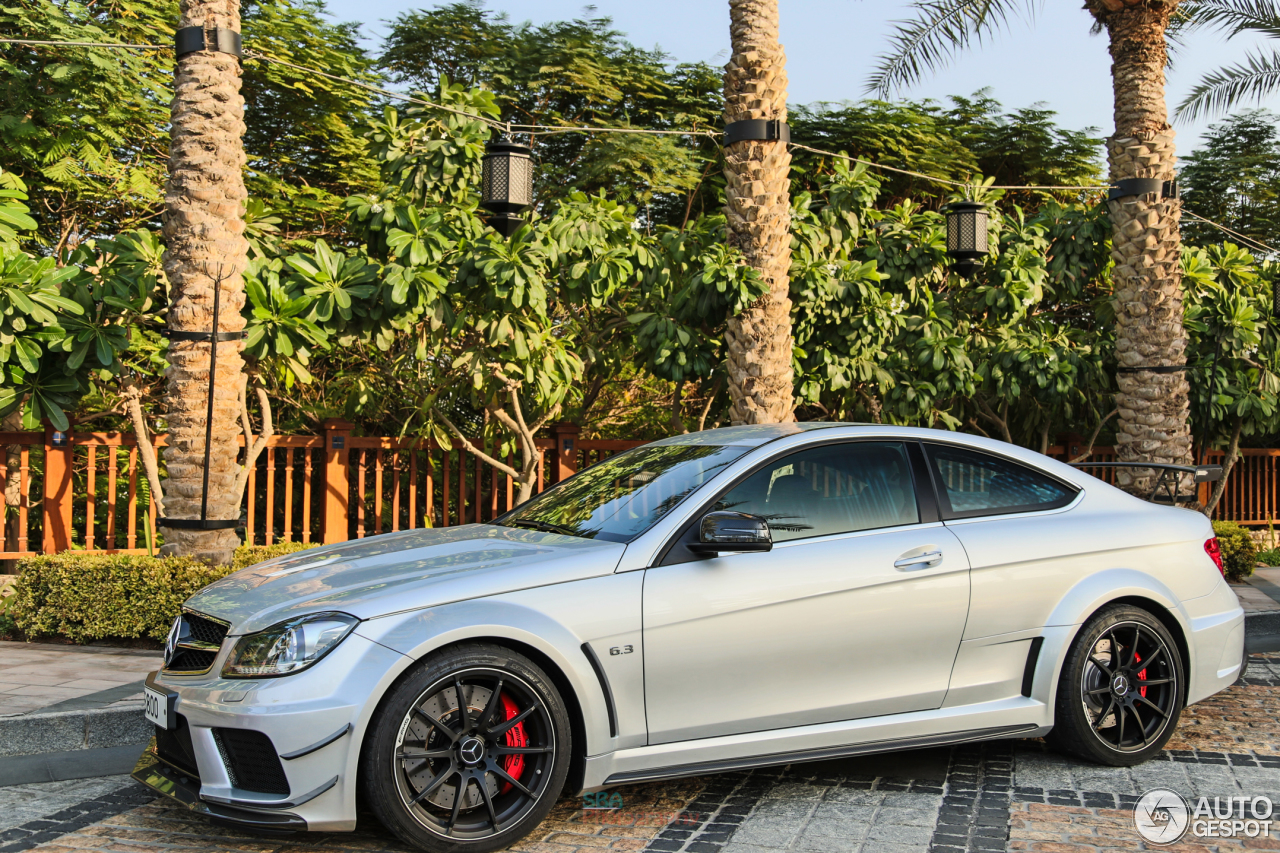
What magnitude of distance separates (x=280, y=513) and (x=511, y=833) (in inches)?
325

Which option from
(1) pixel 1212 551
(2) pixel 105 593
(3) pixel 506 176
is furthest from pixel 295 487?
(1) pixel 1212 551

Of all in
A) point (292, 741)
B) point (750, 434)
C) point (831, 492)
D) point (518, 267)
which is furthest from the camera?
point (518, 267)

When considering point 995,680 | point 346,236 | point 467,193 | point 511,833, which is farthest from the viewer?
point 346,236

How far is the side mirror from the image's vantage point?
12.7 ft

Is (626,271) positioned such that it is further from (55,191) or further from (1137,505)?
(55,191)

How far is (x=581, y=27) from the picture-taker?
19.1m

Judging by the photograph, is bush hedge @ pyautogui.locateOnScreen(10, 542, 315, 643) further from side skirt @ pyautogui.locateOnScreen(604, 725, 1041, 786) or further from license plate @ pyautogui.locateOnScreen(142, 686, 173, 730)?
side skirt @ pyautogui.locateOnScreen(604, 725, 1041, 786)

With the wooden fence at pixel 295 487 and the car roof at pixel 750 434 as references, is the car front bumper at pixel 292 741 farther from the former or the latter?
the wooden fence at pixel 295 487

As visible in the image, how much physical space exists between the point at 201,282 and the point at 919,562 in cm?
522

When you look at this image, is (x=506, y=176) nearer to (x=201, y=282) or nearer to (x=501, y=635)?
(x=201, y=282)

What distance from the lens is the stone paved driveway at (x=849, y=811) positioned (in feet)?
12.3

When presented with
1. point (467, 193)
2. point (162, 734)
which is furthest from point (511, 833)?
point (467, 193)

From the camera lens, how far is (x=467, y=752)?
358 centimetres

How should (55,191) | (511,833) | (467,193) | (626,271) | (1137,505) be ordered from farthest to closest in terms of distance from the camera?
(55,191)
(467,193)
(626,271)
(1137,505)
(511,833)
